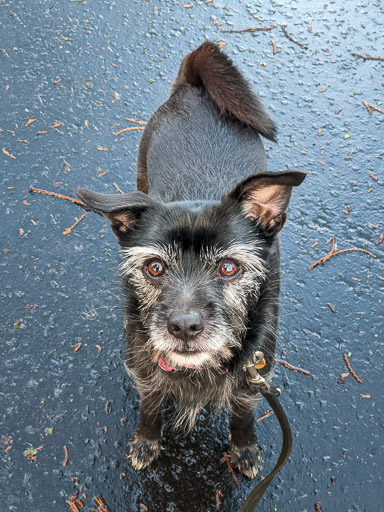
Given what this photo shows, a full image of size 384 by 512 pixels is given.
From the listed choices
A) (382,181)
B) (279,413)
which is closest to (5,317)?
(279,413)

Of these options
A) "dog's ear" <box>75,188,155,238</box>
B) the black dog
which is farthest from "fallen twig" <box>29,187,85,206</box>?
"dog's ear" <box>75,188,155,238</box>

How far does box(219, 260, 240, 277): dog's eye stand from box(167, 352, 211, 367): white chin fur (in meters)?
0.40

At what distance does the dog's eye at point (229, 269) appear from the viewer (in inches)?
99.0

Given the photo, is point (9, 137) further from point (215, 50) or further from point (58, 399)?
point (58, 399)

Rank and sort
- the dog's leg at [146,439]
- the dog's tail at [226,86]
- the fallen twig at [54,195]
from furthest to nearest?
the fallen twig at [54,195] → the dog's tail at [226,86] → the dog's leg at [146,439]

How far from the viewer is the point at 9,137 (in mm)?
4645

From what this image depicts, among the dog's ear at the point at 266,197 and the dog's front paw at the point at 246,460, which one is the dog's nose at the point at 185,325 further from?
the dog's front paw at the point at 246,460

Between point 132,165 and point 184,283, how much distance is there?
236cm

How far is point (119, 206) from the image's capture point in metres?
2.31

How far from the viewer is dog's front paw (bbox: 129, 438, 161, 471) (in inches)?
118

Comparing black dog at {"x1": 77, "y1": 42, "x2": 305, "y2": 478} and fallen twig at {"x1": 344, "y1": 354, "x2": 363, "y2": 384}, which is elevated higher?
black dog at {"x1": 77, "y1": 42, "x2": 305, "y2": 478}

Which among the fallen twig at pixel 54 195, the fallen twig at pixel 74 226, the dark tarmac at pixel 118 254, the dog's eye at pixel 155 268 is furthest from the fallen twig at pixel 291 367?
the fallen twig at pixel 54 195

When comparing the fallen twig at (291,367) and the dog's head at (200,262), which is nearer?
the dog's head at (200,262)

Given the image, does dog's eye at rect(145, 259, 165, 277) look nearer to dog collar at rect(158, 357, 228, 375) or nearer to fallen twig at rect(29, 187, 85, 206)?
dog collar at rect(158, 357, 228, 375)
